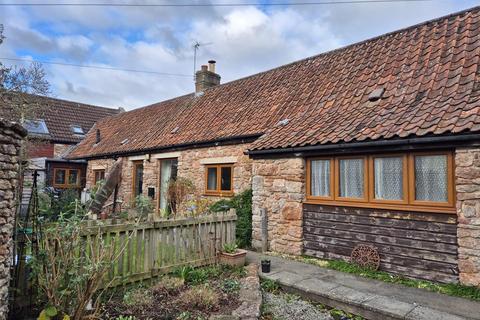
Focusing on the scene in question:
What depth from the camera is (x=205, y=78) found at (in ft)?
52.9

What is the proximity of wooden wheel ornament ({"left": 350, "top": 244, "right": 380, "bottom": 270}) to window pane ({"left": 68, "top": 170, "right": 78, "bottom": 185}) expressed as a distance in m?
16.5

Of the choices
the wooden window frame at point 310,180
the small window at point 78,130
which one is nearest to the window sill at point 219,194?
the wooden window frame at point 310,180

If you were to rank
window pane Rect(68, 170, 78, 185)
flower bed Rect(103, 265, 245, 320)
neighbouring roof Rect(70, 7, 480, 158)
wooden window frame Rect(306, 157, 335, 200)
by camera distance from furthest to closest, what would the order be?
window pane Rect(68, 170, 78, 185) < wooden window frame Rect(306, 157, 335, 200) < neighbouring roof Rect(70, 7, 480, 158) < flower bed Rect(103, 265, 245, 320)

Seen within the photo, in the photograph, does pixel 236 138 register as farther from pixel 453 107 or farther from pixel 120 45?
pixel 120 45

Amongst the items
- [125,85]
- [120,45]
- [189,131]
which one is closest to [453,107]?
[189,131]

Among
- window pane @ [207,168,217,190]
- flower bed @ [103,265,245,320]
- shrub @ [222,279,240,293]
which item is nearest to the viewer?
flower bed @ [103,265,245,320]

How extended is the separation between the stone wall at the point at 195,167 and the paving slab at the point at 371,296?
4077mm

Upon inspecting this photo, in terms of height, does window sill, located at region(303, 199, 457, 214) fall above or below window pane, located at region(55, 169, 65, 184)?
below

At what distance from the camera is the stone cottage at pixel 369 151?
5.40 meters

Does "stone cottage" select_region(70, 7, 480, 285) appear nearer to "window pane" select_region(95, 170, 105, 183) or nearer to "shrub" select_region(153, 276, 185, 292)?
"shrub" select_region(153, 276, 185, 292)

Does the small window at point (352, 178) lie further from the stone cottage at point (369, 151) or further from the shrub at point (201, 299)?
the shrub at point (201, 299)

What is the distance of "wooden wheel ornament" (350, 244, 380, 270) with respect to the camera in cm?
620

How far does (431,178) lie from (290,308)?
10.9 feet

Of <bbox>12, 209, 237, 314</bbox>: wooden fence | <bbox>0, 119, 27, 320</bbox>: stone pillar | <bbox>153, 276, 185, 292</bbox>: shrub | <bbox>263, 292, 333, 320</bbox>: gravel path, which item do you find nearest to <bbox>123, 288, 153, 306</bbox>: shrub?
<bbox>153, 276, 185, 292</bbox>: shrub
